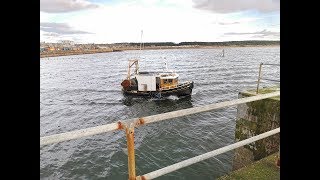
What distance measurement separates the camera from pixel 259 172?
130 inches

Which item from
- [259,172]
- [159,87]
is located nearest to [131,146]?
[259,172]

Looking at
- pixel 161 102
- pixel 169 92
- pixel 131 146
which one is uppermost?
pixel 131 146

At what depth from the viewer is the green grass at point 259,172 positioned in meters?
3.15

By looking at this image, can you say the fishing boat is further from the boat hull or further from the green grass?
the green grass

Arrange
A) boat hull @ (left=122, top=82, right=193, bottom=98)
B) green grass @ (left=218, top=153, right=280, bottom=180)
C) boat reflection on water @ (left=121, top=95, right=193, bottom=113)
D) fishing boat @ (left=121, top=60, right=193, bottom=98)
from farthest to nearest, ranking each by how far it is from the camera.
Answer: fishing boat @ (left=121, top=60, right=193, bottom=98) < boat hull @ (left=122, top=82, right=193, bottom=98) < boat reflection on water @ (left=121, top=95, right=193, bottom=113) < green grass @ (left=218, top=153, right=280, bottom=180)

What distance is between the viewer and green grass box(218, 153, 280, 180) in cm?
315

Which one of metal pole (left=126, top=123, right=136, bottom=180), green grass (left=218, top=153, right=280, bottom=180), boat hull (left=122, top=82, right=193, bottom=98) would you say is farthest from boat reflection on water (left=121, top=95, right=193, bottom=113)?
metal pole (left=126, top=123, right=136, bottom=180)

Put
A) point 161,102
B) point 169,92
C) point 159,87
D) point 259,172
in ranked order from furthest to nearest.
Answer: point 159,87
point 169,92
point 161,102
point 259,172

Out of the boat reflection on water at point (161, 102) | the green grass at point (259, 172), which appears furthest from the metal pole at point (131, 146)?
the boat reflection on water at point (161, 102)

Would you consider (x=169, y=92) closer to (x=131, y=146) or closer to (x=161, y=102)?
(x=161, y=102)

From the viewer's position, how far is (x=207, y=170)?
13648 mm
